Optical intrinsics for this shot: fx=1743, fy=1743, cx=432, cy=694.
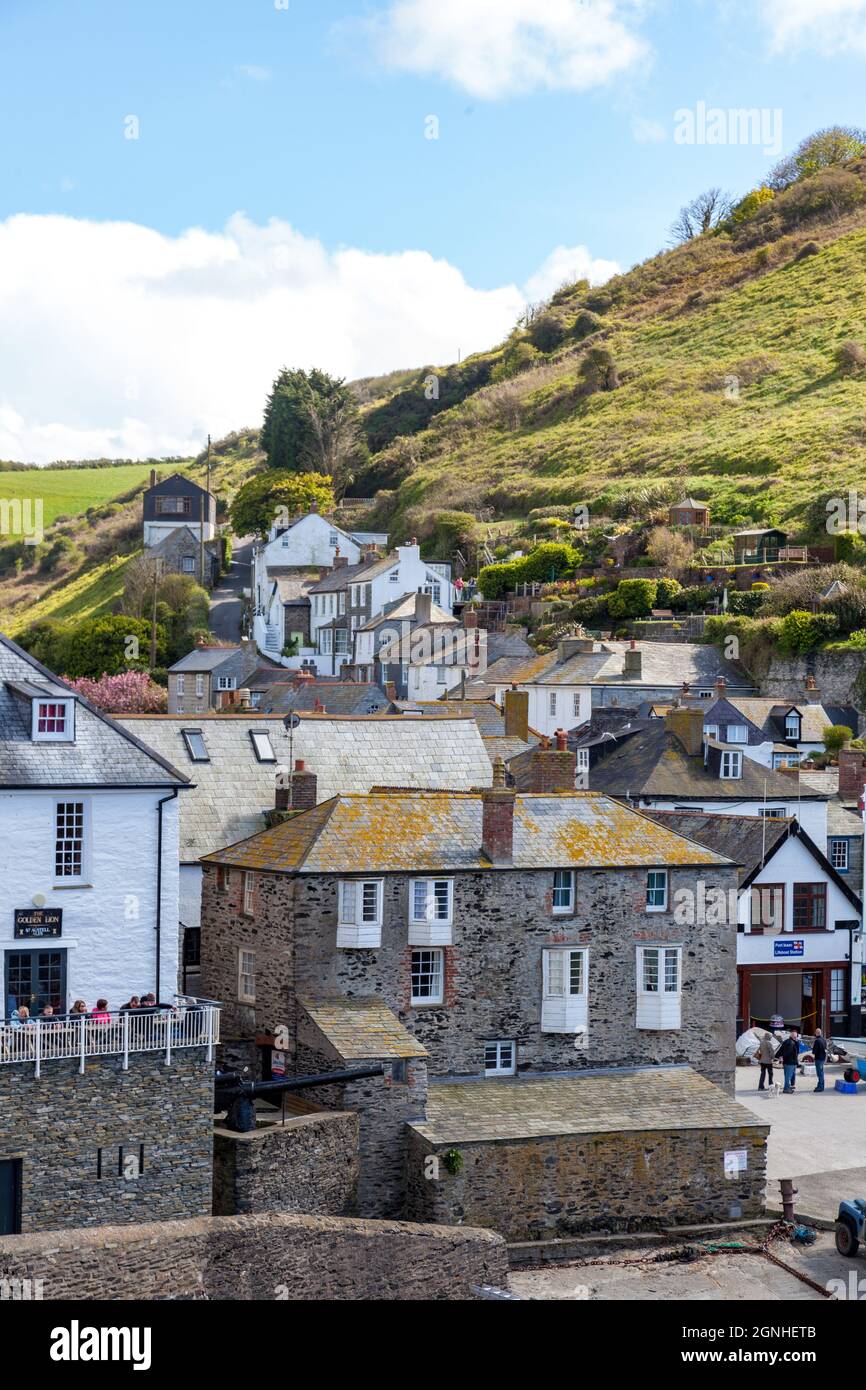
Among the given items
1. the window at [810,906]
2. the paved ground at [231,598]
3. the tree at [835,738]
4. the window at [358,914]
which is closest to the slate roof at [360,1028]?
the window at [358,914]

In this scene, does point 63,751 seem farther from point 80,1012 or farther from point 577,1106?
point 577,1106

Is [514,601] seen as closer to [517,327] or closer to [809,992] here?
[809,992]

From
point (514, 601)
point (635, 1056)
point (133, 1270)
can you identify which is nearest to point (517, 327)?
point (514, 601)

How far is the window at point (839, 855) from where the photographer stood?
48.6 metres

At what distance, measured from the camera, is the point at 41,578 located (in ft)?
437

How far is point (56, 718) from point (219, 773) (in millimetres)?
11594

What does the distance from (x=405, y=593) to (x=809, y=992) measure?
43.3m

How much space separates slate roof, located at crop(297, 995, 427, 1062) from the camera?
31391mm

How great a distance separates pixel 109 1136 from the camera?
27453 millimetres

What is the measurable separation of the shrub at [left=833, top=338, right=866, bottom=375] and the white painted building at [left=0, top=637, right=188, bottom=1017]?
95317mm

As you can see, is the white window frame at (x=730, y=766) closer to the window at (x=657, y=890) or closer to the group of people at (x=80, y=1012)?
the window at (x=657, y=890)

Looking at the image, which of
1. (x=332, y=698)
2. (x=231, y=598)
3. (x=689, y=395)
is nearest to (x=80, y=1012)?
(x=332, y=698)

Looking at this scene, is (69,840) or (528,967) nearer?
(69,840)

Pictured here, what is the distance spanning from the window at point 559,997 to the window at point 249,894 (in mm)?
5962
